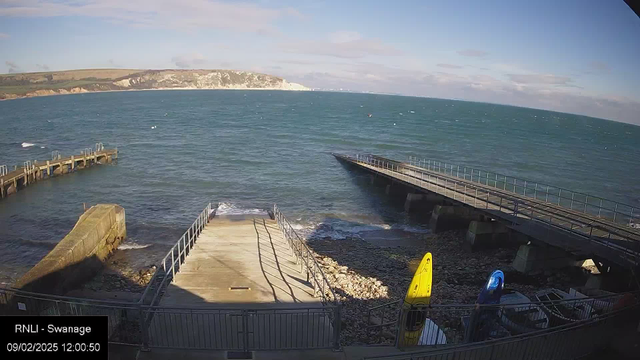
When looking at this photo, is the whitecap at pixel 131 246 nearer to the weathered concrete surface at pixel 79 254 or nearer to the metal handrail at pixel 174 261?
the weathered concrete surface at pixel 79 254

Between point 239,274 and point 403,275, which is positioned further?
point 403,275

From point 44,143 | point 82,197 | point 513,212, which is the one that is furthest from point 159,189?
point 44,143

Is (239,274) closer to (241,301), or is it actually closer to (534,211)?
(241,301)

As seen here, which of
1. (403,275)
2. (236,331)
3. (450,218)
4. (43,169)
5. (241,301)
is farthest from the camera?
(43,169)

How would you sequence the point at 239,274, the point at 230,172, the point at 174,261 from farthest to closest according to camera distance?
the point at 230,172, the point at 174,261, the point at 239,274

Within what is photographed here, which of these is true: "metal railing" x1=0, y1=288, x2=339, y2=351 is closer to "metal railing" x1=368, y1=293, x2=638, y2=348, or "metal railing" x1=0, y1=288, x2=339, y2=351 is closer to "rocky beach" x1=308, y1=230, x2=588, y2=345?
"metal railing" x1=368, y1=293, x2=638, y2=348

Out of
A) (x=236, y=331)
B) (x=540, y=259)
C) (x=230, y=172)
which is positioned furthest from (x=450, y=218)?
(x=230, y=172)
